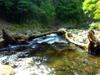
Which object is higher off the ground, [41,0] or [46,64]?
[41,0]

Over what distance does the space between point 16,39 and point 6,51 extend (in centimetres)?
274

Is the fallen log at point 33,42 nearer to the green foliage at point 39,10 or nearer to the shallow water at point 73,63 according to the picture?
the shallow water at point 73,63

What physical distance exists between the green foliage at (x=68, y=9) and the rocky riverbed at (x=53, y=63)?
31.3m

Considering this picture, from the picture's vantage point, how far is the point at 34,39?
23516 mm

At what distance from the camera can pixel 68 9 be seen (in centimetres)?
4788

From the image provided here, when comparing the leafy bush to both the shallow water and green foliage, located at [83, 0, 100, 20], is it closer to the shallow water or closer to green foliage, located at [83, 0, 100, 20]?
green foliage, located at [83, 0, 100, 20]

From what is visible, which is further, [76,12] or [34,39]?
[76,12]

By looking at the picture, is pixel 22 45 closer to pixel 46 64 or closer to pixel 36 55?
pixel 36 55

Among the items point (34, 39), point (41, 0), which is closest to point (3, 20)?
point (41, 0)

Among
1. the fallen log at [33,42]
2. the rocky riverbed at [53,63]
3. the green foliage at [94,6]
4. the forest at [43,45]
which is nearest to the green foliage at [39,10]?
the forest at [43,45]

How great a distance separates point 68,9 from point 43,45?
92.8 feet

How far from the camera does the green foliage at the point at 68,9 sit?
47763 mm

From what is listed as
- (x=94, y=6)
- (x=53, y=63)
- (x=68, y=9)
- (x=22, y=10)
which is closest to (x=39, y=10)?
(x=22, y=10)

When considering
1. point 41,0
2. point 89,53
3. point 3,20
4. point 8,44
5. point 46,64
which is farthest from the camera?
point 41,0
